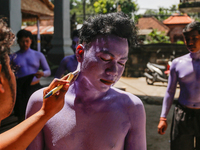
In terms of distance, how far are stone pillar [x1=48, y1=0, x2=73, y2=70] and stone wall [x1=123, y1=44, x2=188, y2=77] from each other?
6919 millimetres

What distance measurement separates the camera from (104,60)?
1287mm

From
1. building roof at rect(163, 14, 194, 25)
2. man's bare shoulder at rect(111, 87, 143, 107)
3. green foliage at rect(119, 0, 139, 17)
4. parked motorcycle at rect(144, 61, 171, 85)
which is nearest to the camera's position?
man's bare shoulder at rect(111, 87, 143, 107)

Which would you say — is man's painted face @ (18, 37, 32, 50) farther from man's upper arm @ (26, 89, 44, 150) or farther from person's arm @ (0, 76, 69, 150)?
person's arm @ (0, 76, 69, 150)

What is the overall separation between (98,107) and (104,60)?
0.29 m

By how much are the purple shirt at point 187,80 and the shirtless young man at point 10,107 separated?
2097 millimetres

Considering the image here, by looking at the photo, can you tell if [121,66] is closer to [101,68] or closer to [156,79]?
[101,68]

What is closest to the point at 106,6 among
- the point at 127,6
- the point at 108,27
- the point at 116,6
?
the point at 116,6

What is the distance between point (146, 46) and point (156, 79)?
3.25 meters

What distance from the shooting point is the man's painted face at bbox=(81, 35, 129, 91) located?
4.19ft

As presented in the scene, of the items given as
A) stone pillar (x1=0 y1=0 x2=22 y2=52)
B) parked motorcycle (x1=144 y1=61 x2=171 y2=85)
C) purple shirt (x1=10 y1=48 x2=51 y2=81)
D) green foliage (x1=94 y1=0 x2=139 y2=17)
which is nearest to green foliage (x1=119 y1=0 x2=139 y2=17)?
green foliage (x1=94 y1=0 x2=139 y2=17)

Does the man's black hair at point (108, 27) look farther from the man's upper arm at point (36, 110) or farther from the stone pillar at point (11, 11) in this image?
the stone pillar at point (11, 11)

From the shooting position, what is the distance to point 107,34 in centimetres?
130

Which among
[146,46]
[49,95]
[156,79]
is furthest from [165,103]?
[146,46]

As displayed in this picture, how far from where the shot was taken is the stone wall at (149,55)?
44.4ft
